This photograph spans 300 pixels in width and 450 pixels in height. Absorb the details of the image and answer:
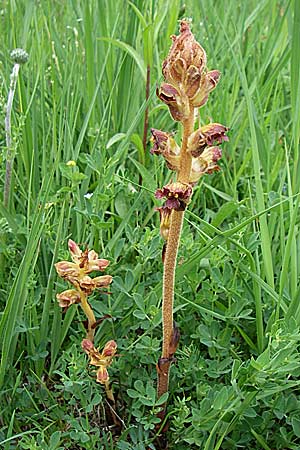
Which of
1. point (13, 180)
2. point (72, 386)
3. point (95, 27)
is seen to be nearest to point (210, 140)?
point (72, 386)

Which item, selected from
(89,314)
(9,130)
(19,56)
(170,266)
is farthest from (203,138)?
(19,56)

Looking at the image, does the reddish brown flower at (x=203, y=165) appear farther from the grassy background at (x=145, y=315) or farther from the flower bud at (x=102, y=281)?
the flower bud at (x=102, y=281)

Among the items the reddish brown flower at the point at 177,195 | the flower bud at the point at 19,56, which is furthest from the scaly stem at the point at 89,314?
the flower bud at the point at 19,56

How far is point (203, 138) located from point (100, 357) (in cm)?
57

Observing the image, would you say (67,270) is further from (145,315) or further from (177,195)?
(177,195)

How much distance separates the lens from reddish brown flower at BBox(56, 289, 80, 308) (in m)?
1.48

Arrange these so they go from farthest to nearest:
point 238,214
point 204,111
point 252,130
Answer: point 204,111, point 238,214, point 252,130

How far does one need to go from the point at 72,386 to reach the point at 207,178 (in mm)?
978

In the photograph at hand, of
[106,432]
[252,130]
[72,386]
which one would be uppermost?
[252,130]

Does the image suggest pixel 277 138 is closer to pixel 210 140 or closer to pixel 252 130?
pixel 252 130

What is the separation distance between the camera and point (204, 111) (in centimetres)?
247

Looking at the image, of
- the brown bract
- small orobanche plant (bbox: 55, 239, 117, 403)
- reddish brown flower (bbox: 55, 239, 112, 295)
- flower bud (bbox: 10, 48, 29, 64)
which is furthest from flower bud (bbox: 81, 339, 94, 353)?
flower bud (bbox: 10, 48, 29, 64)

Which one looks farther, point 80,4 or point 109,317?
point 80,4

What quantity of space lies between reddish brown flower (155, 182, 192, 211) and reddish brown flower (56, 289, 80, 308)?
39cm
